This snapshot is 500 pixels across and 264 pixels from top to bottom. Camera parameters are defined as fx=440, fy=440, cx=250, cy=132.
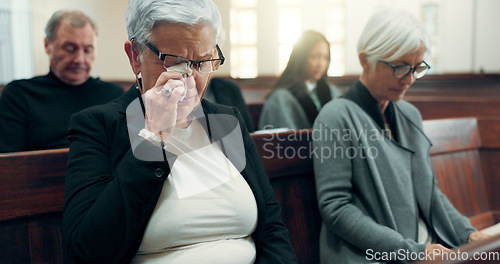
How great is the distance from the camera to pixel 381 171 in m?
1.56

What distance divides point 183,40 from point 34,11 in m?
6.07

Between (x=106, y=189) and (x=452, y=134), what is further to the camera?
(x=452, y=134)

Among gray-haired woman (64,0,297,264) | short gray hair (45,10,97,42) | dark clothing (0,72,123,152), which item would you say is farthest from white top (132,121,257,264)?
short gray hair (45,10,97,42)

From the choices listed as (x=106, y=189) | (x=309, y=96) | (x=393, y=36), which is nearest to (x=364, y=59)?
(x=393, y=36)

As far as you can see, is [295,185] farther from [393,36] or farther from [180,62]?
[180,62]

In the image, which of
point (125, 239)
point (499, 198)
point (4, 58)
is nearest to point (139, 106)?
point (125, 239)

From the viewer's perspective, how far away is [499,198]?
2332 millimetres

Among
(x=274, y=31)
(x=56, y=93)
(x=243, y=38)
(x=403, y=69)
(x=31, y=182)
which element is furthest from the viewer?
(x=243, y=38)

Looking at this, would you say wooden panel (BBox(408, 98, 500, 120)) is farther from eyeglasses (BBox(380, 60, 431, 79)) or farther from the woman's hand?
the woman's hand

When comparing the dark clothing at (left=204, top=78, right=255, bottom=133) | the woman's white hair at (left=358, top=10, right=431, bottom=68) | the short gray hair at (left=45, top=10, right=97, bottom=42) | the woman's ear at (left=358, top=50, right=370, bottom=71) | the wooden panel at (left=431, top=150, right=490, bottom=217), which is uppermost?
the short gray hair at (left=45, top=10, right=97, bottom=42)

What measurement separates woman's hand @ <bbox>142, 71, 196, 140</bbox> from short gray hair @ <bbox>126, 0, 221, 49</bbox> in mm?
133

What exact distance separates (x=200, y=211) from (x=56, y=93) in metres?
1.51

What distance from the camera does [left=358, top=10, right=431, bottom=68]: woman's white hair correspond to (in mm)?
1588

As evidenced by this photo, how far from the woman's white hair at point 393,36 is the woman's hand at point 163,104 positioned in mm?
920
